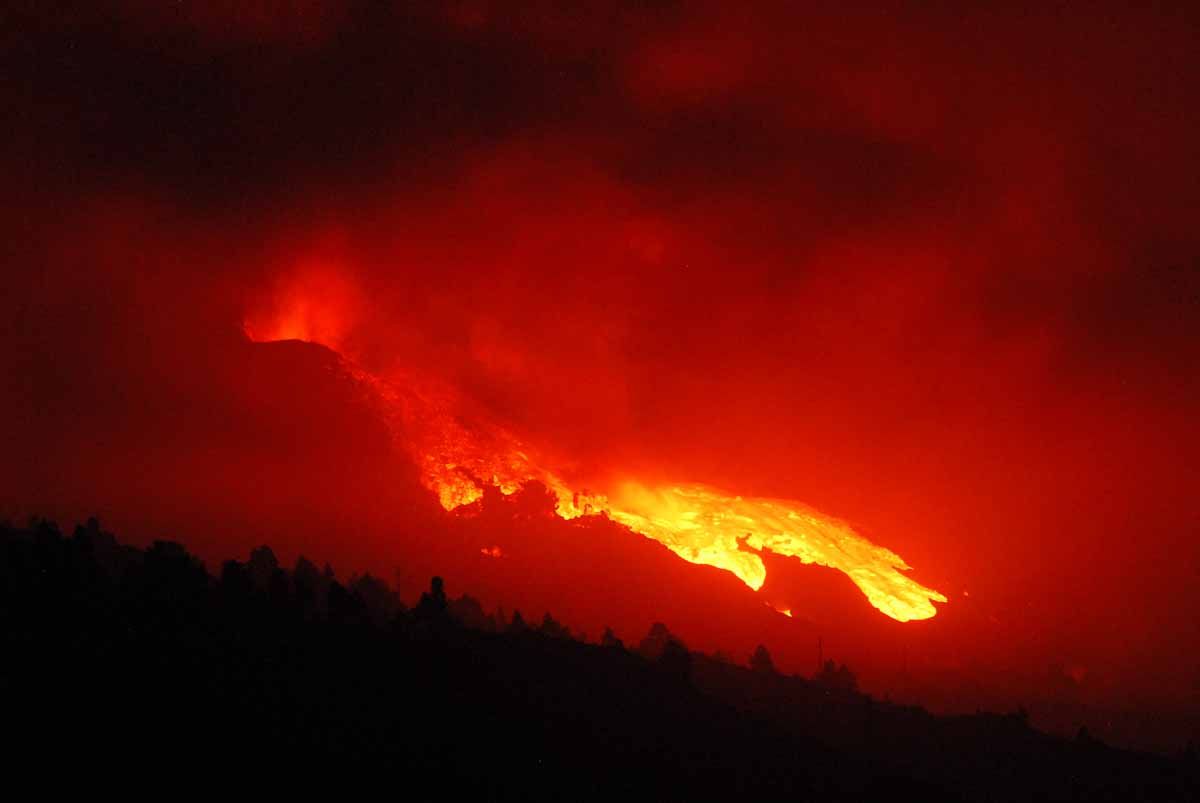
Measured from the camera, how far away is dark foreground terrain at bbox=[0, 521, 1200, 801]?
68994 mm

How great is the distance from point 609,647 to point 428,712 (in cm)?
3958

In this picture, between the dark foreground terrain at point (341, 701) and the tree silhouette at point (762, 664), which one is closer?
the dark foreground terrain at point (341, 701)

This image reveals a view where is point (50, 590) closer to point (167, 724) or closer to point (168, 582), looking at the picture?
point (168, 582)

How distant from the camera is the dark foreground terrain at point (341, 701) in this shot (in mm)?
68994

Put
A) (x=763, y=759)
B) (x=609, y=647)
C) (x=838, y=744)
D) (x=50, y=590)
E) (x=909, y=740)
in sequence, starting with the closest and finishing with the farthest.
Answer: (x=50, y=590)
(x=763, y=759)
(x=609, y=647)
(x=838, y=744)
(x=909, y=740)

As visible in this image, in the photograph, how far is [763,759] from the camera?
320 feet

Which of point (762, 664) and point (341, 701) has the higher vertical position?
point (762, 664)

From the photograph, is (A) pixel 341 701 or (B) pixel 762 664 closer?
(A) pixel 341 701

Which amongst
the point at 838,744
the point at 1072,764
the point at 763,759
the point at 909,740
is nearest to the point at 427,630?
the point at 763,759

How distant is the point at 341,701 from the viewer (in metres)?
80.2

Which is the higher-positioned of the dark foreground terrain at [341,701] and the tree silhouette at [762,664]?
the tree silhouette at [762,664]

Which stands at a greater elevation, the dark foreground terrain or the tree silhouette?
the tree silhouette

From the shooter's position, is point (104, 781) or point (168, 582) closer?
point (104, 781)

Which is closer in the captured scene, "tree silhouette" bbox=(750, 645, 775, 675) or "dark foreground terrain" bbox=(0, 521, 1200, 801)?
"dark foreground terrain" bbox=(0, 521, 1200, 801)
